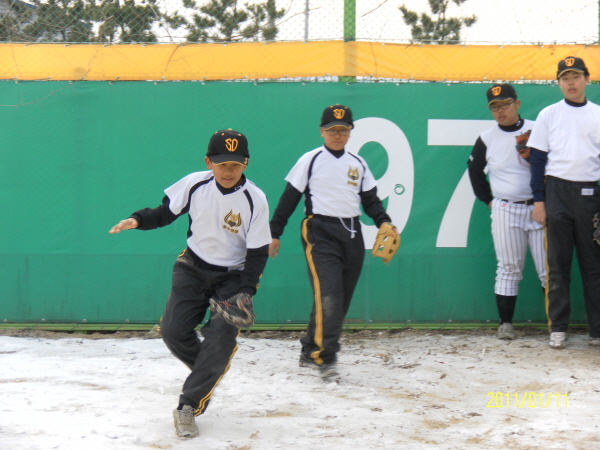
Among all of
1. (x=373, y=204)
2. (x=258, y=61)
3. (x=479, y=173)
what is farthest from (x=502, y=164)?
(x=258, y=61)

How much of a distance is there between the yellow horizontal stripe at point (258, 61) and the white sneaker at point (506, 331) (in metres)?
2.11

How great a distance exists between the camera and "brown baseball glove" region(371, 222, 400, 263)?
473cm

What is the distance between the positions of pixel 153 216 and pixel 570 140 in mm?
3223

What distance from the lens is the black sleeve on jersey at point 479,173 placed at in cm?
556

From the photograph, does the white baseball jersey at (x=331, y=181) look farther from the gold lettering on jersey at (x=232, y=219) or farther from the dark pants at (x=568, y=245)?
the dark pants at (x=568, y=245)

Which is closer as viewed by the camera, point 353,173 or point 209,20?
point 353,173

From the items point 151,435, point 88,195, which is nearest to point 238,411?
point 151,435

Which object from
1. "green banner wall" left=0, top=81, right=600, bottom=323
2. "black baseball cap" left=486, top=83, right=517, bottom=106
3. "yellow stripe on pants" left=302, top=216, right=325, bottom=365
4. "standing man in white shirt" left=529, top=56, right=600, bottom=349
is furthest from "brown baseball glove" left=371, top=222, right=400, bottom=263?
"black baseball cap" left=486, top=83, right=517, bottom=106

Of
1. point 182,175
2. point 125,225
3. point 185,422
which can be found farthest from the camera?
point 182,175

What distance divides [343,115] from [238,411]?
82.2 inches

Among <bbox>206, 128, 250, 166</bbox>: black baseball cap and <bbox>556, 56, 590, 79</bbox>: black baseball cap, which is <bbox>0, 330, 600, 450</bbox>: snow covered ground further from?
<bbox>556, 56, 590, 79</bbox>: black baseball cap

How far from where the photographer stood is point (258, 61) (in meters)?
5.76

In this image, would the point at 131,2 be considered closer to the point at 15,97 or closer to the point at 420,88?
the point at 15,97

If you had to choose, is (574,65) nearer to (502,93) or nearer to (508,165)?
(502,93)
